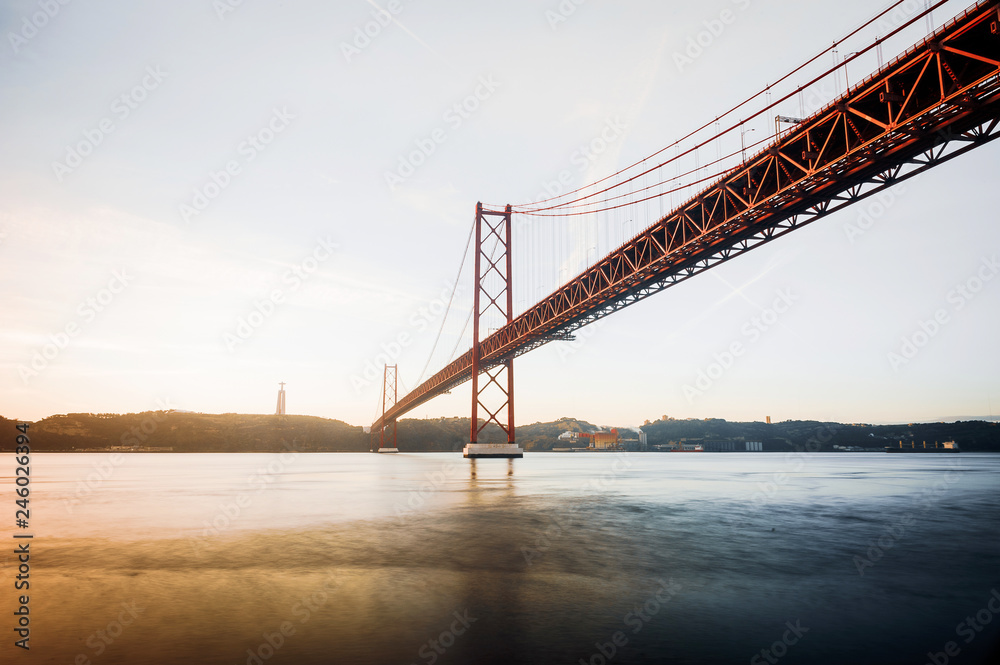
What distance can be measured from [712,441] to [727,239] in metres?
154

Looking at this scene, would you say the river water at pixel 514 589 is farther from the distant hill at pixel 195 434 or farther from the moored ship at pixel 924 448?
the moored ship at pixel 924 448

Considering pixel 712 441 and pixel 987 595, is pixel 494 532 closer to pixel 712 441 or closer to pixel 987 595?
pixel 987 595

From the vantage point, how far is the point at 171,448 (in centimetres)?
12562

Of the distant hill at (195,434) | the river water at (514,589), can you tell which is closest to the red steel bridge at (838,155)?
the river water at (514,589)

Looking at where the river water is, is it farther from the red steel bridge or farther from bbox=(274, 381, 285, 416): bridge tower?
bbox=(274, 381, 285, 416): bridge tower

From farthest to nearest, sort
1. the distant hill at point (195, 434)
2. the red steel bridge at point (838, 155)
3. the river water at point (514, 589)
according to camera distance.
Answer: the distant hill at point (195, 434) → the red steel bridge at point (838, 155) → the river water at point (514, 589)

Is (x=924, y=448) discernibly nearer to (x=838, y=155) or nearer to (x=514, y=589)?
(x=838, y=155)

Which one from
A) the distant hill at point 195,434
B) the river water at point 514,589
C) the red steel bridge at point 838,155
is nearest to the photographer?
the river water at point 514,589

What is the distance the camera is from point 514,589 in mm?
6488

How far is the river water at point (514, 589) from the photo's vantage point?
182 inches

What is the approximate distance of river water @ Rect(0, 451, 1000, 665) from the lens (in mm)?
4625

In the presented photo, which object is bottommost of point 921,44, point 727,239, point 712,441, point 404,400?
point 712,441

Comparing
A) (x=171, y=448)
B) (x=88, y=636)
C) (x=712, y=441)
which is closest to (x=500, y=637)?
(x=88, y=636)

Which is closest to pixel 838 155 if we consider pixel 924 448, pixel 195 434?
pixel 195 434
